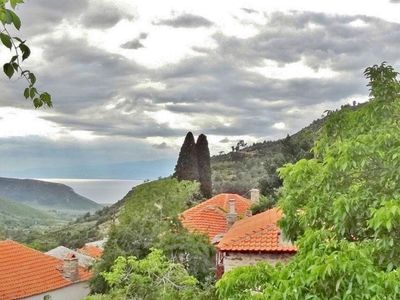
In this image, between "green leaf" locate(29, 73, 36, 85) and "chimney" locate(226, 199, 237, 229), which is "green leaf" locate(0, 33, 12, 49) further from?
"chimney" locate(226, 199, 237, 229)

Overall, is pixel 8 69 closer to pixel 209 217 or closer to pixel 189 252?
pixel 189 252

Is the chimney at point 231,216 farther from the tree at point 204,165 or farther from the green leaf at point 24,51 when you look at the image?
the green leaf at point 24,51

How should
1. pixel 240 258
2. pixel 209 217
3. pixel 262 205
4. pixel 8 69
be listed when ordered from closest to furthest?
pixel 8 69
pixel 240 258
pixel 209 217
pixel 262 205

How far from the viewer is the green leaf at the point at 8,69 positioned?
10.3 ft

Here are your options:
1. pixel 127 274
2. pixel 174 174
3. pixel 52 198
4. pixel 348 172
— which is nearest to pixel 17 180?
pixel 52 198

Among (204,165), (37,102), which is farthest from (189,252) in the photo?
(204,165)

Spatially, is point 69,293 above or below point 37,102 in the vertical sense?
below

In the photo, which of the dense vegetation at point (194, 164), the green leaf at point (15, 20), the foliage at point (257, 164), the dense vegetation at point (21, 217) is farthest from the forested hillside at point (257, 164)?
the dense vegetation at point (21, 217)

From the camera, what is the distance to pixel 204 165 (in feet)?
162

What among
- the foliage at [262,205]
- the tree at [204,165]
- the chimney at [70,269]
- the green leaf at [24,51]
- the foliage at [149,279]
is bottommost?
the chimney at [70,269]

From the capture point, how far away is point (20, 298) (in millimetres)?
28641

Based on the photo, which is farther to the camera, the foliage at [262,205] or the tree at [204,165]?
the tree at [204,165]

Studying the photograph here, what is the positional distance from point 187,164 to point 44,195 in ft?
475

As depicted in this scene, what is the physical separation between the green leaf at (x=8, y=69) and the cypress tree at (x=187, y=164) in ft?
143
